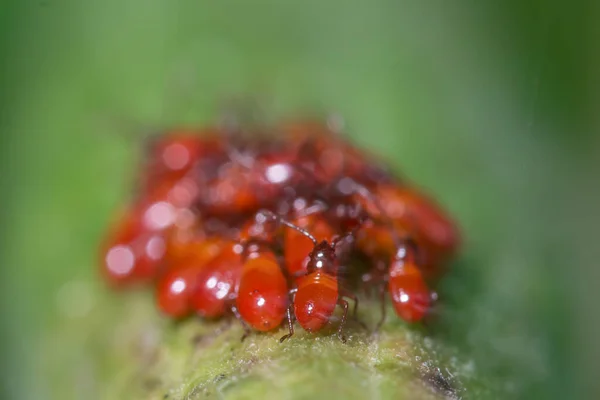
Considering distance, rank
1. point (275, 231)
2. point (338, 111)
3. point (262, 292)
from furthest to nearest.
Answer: point (338, 111) < point (275, 231) < point (262, 292)

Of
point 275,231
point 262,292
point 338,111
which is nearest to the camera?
point 262,292

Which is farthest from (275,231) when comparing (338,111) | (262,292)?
(338,111)

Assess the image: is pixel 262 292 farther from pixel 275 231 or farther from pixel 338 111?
pixel 338 111

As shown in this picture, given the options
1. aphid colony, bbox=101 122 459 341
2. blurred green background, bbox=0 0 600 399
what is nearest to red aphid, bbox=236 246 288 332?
aphid colony, bbox=101 122 459 341

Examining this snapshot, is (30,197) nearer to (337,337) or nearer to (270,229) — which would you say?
(270,229)

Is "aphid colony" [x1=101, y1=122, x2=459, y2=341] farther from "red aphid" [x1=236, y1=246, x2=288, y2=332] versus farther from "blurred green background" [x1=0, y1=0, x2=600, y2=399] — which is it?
"blurred green background" [x1=0, y1=0, x2=600, y2=399]

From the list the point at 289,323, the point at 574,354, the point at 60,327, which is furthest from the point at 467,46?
the point at 60,327

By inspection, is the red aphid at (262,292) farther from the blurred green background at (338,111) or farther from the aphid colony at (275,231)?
the blurred green background at (338,111)
